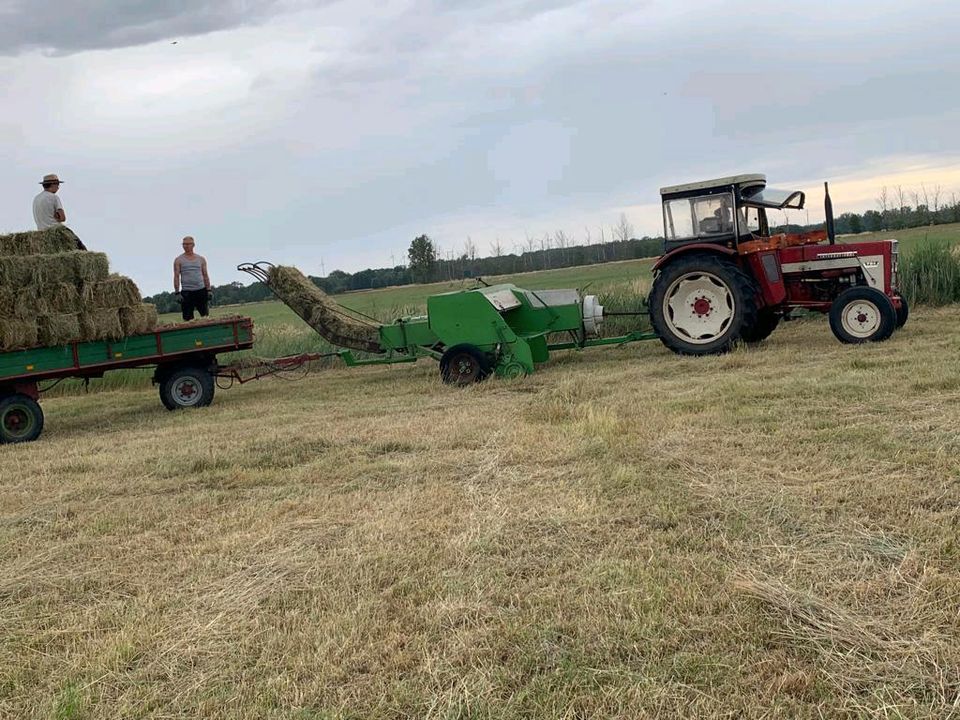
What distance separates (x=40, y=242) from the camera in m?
9.20

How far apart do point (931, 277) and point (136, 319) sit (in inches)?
454

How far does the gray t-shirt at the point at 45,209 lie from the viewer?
948 cm

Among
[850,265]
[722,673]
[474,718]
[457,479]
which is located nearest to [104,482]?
[457,479]

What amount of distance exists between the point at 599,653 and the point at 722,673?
1.34 ft

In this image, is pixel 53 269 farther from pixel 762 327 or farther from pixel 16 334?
pixel 762 327

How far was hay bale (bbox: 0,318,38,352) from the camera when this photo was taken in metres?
8.81

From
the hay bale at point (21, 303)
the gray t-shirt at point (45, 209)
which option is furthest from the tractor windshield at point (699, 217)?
the hay bale at point (21, 303)

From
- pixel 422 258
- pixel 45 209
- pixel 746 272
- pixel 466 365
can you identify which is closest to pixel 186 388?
pixel 45 209

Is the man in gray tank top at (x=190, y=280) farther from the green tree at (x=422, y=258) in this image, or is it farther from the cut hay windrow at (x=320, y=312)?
the green tree at (x=422, y=258)

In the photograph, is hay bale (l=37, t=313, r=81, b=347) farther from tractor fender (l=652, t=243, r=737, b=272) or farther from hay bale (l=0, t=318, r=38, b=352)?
tractor fender (l=652, t=243, r=737, b=272)

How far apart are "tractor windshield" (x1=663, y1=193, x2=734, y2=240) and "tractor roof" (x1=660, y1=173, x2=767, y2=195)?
127 millimetres

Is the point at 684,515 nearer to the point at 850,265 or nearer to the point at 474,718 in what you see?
the point at 474,718

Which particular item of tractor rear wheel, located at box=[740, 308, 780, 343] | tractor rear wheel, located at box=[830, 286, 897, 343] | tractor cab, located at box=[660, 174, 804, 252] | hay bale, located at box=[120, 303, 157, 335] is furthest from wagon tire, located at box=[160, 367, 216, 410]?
tractor rear wheel, located at box=[830, 286, 897, 343]

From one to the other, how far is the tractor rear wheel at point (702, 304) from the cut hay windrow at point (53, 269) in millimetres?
6326
